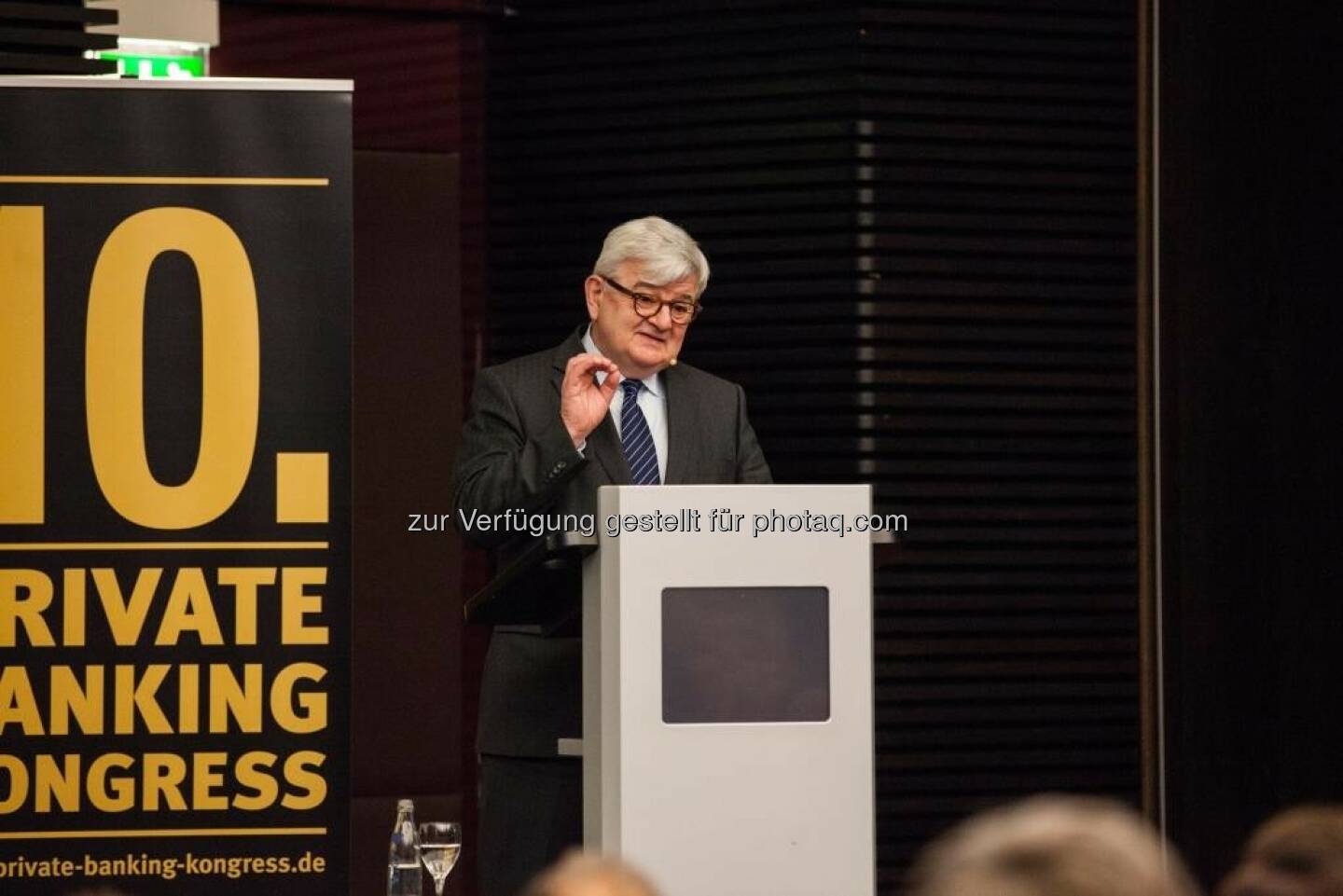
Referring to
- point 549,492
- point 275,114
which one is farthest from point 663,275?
point 275,114

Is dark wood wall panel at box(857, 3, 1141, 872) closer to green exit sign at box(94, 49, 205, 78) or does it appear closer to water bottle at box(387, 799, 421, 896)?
water bottle at box(387, 799, 421, 896)

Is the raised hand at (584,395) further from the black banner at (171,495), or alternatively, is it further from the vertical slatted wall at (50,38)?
the vertical slatted wall at (50,38)

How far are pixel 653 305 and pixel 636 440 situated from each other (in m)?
0.24

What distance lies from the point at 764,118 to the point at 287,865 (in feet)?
8.89

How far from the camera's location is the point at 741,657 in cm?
304

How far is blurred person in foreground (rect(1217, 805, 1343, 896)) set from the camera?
1256 mm

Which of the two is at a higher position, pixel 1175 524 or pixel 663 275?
pixel 663 275

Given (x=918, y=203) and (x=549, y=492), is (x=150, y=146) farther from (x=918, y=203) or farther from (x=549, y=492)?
(x=918, y=203)

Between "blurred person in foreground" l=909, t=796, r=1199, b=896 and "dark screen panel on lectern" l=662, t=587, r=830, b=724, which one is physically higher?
"blurred person in foreground" l=909, t=796, r=1199, b=896

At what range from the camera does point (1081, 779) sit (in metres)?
5.67

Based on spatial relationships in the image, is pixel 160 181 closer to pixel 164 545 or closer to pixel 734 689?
pixel 164 545

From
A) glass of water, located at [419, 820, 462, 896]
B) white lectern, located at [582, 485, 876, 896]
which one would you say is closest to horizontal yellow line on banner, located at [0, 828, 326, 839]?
→ glass of water, located at [419, 820, 462, 896]

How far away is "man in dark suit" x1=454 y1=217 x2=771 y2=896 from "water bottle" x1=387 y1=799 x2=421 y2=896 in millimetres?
533

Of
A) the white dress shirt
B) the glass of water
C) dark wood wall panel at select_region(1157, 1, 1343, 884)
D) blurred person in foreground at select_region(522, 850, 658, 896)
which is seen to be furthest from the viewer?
dark wood wall panel at select_region(1157, 1, 1343, 884)
